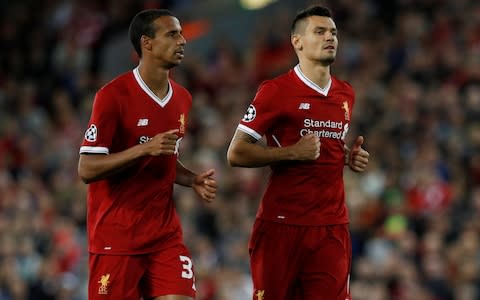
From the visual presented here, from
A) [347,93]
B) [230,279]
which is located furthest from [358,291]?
[347,93]

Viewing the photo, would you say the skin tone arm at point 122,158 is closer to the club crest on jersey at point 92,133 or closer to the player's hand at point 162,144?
the player's hand at point 162,144

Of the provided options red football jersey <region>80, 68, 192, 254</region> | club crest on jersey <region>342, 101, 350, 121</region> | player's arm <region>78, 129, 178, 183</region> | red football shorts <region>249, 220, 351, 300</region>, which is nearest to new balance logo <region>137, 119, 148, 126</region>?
red football jersey <region>80, 68, 192, 254</region>

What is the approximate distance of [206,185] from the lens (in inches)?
307

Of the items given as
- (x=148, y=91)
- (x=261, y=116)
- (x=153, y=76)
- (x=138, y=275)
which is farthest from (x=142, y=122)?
(x=138, y=275)

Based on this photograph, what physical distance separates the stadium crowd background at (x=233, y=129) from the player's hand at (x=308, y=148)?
5296 mm

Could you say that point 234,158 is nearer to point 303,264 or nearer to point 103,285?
point 303,264

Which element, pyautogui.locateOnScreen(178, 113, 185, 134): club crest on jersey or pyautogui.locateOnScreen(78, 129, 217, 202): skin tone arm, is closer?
pyautogui.locateOnScreen(78, 129, 217, 202): skin tone arm

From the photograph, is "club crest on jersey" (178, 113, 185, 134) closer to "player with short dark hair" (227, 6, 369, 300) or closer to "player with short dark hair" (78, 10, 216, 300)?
"player with short dark hair" (78, 10, 216, 300)

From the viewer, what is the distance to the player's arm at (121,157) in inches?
287

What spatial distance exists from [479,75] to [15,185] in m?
6.20

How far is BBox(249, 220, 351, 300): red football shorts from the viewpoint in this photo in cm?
790

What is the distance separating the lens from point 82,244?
15.0 m

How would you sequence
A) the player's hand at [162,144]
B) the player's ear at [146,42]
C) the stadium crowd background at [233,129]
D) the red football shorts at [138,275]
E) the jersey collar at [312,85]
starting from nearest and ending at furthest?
the player's hand at [162,144], the red football shorts at [138,275], the player's ear at [146,42], the jersey collar at [312,85], the stadium crowd background at [233,129]

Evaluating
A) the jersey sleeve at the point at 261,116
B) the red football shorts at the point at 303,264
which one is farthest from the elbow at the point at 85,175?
the red football shorts at the point at 303,264
